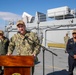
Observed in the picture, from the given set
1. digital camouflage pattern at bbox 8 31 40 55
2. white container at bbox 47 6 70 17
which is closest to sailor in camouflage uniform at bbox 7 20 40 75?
digital camouflage pattern at bbox 8 31 40 55

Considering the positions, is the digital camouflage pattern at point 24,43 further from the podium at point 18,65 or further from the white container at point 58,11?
the white container at point 58,11

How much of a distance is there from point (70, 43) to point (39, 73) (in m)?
2.56

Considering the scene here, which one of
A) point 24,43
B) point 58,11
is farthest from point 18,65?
point 58,11

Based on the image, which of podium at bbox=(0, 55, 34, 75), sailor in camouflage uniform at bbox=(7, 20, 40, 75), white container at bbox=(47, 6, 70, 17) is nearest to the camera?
podium at bbox=(0, 55, 34, 75)

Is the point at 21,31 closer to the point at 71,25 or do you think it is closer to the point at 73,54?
the point at 73,54

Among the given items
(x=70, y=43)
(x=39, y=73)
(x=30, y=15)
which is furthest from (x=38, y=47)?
(x=30, y=15)

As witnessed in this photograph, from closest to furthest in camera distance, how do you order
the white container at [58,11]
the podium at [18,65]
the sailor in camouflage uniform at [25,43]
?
the podium at [18,65] → the sailor in camouflage uniform at [25,43] → the white container at [58,11]

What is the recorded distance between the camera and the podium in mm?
3453

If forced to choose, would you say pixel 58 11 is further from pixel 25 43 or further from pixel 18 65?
pixel 18 65

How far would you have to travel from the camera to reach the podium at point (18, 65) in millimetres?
3453

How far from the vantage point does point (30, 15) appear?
3195 centimetres

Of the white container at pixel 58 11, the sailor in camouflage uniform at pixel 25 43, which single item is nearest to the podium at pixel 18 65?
the sailor in camouflage uniform at pixel 25 43

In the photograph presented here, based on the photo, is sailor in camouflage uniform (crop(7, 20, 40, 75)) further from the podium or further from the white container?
the white container

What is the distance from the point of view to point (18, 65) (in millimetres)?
3469
